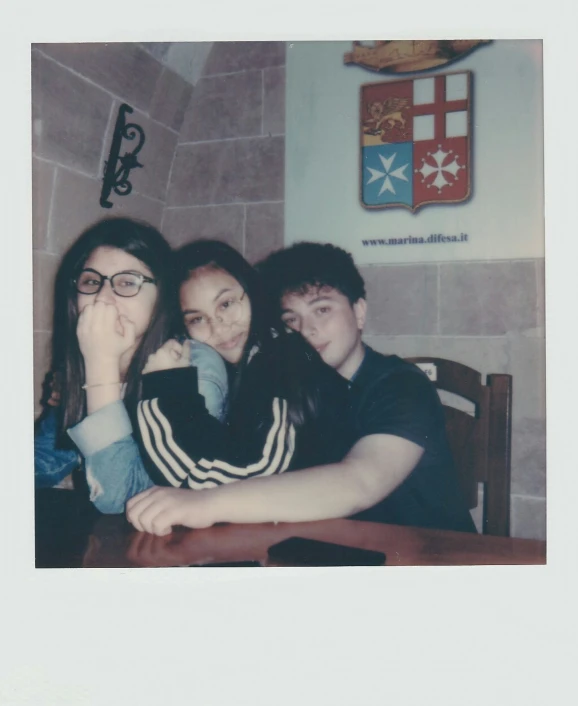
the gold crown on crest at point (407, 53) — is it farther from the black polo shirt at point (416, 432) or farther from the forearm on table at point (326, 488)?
the forearm on table at point (326, 488)

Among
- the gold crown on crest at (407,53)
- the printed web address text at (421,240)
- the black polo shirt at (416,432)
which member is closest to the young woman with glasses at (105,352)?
the black polo shirt at (416,432)

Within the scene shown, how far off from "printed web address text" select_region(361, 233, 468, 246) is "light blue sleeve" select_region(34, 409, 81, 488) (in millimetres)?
932

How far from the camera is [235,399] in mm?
1661

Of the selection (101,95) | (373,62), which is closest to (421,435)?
(373,62)

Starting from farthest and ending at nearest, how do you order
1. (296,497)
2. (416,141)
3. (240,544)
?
(416,141) < (296,497) < (240,544)

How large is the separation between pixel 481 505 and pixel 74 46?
1543 millimetres

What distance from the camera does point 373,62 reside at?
1658 millimetres

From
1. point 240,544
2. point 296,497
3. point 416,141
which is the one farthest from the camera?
point 416,141

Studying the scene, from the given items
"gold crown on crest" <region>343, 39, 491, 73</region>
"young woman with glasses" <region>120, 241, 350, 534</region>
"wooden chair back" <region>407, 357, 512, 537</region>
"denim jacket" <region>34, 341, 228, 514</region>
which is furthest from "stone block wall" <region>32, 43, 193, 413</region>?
"wooden chair back" <region>407, 357, 512, 537</region>

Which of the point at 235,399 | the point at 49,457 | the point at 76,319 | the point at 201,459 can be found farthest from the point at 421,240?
the point at 49,457

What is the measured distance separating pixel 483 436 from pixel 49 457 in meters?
1.11

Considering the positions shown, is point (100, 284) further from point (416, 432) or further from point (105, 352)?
point (416, 432)

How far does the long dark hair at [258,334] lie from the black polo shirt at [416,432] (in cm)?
13

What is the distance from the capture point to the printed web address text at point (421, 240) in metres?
1.64
